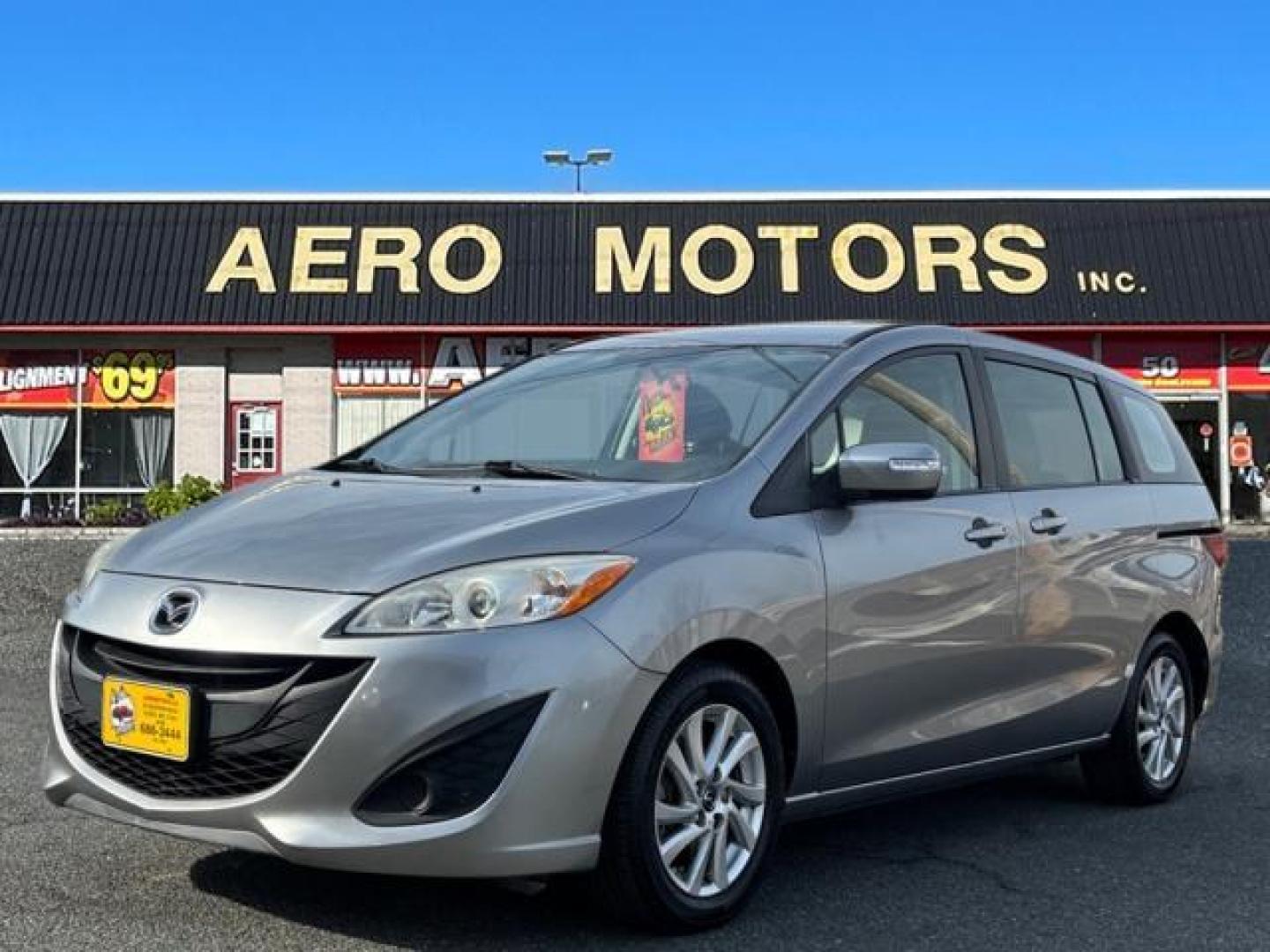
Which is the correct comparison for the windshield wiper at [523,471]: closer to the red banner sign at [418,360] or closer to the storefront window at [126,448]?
the red banner sign at [418,360]

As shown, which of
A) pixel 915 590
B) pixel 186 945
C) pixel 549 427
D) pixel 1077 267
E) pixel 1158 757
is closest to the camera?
pixel 186 945

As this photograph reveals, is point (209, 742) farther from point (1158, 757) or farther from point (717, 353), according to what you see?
point (1158, 757)

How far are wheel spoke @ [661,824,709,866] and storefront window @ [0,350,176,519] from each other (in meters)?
20.9

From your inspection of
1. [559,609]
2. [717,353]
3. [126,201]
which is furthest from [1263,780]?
[126,201]

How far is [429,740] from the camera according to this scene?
134 inches

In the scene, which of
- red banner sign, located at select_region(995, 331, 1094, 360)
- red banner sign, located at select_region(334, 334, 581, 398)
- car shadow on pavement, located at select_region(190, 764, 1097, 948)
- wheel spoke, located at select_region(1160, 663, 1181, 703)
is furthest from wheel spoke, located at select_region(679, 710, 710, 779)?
red banner sign, located at select_region(995, 331, 1094, 360)

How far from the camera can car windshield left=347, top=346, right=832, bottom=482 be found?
14.3 ft

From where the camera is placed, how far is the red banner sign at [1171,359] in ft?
75.9

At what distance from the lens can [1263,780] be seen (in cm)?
624

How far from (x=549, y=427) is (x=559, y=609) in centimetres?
132

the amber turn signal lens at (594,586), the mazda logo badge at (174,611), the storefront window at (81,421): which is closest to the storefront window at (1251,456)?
the storefront window at (81,421)

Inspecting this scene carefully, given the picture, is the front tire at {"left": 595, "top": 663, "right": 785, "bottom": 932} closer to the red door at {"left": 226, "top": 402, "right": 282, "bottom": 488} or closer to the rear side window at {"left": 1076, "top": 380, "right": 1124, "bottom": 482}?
the rear side window at {"left": 1076, "top": 380, "right": 1124, "bottom": 482}

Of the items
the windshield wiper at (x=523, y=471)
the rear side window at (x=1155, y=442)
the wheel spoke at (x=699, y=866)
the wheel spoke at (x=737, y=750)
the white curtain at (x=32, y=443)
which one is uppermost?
the white curtain at (x=32, y=443)

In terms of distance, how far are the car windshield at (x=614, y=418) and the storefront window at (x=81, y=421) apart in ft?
63.3
